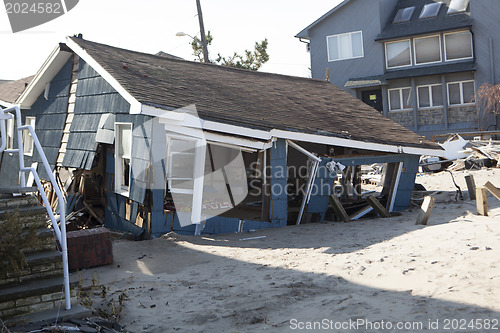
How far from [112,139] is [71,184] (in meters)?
2.03

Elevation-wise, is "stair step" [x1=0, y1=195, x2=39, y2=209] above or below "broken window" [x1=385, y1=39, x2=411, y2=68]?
below

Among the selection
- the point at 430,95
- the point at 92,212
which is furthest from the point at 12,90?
the point at 430,95

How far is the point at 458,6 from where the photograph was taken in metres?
30.3

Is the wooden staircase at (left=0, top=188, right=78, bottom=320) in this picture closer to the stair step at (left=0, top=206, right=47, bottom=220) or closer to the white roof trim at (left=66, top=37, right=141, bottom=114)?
the stair step at (left=0, top=206, right=47, bottom=220)

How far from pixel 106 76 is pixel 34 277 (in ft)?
21.1

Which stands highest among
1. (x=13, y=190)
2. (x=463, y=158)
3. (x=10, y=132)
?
(x=10, y=132)

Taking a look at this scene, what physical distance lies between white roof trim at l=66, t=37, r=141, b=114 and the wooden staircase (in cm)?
378

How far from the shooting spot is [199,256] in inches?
355

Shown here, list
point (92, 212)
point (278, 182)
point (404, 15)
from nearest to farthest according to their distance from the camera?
point (278, 182)
point (92, 212)
point (404, 15)

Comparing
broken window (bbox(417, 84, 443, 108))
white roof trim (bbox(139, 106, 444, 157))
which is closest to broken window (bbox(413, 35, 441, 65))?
broken window (bbox(417, 84, 443, 108))

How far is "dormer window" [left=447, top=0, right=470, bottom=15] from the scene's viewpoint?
98.8 feet

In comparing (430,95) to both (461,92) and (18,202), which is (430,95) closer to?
(461,92)

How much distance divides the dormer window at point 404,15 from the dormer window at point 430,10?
0.78 meters

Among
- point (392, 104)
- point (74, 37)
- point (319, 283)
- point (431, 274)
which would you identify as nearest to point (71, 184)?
point (74, 37)
